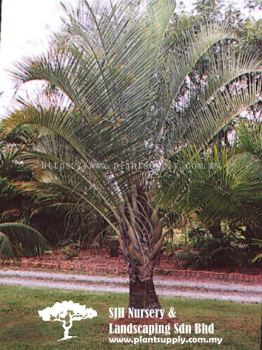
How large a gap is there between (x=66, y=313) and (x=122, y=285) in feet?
1.50

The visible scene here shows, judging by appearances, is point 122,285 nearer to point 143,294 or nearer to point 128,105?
point 143,294

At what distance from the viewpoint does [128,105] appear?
3748 mm

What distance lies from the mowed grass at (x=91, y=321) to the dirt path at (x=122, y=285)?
4 cm

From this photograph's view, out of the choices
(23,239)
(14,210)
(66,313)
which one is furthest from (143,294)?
(14,210)

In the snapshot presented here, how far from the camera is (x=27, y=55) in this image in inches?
150

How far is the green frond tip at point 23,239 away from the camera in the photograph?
386cm

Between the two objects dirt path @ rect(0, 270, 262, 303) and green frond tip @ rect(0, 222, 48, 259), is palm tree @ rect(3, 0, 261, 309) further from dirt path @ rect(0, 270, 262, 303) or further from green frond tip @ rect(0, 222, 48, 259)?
green frond tip @ rect(0, 222, 48, 259)

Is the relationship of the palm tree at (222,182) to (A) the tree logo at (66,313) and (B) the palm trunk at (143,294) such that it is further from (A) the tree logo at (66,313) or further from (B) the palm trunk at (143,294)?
(A) the tree logo at (66,313)

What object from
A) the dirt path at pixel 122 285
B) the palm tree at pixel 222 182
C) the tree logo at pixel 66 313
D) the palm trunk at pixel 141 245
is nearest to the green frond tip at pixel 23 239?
the dirt path at pixel 122 285

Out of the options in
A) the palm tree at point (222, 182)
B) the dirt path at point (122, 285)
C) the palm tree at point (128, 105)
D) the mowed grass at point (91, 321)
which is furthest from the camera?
the dirt path at point (122, 285)

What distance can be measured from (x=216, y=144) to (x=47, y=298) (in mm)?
1692

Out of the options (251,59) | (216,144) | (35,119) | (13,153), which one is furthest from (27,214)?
(251,59)

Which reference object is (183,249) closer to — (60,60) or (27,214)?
(27,214)

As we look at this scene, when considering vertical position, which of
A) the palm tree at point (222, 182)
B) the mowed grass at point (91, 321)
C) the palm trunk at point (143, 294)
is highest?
the palm tree at point (222, 182)
